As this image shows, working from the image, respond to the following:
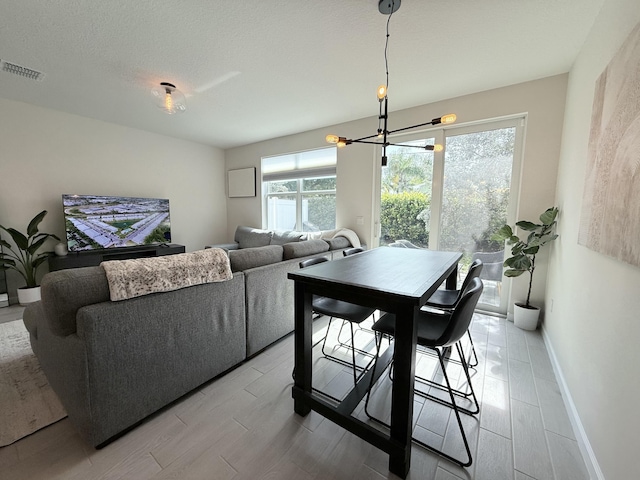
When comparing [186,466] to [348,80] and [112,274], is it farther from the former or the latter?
[348,80]

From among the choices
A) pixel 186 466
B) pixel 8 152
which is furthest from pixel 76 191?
pixel 186 466

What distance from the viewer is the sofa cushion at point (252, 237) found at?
4.68 m

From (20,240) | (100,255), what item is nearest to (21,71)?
(20,240)

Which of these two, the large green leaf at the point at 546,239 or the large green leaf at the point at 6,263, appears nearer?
the large green leaf at the point at 546,239

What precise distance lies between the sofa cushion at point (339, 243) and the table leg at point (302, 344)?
5.41 ft

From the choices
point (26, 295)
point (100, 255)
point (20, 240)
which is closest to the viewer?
point (20, 240)

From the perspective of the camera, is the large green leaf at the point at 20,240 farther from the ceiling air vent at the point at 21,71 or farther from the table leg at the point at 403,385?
the table leg at the point at 403,385

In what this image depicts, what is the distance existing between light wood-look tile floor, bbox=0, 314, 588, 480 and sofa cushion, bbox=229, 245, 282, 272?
819mm

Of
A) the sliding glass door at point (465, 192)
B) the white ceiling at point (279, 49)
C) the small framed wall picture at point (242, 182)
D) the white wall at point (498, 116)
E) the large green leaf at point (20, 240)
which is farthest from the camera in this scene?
the small framed wall picture at point (242, 182)

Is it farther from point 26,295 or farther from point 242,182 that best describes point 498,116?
point 26,295

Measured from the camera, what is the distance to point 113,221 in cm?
385

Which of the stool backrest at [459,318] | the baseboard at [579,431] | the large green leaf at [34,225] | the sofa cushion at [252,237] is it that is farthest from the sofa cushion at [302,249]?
the large green leaf at [34,225]

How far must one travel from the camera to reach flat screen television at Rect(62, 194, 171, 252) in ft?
11.5

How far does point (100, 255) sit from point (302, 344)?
12.3 feet
